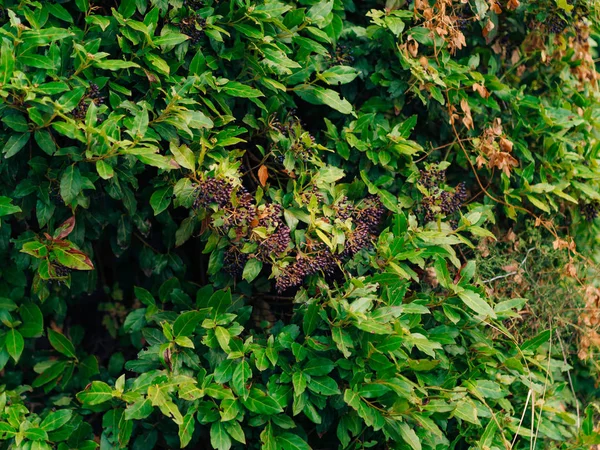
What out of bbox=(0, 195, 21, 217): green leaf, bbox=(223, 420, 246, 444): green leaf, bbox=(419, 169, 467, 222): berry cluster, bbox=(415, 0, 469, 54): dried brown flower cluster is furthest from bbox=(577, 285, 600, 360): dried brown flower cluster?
bbox=(0, 195, 21, 217): green leaf

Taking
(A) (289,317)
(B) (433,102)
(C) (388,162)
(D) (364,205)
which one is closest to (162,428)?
(A) (289,317)

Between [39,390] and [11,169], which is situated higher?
[11,169]

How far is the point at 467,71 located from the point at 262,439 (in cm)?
171

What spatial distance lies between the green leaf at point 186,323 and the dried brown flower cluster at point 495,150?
136 cm

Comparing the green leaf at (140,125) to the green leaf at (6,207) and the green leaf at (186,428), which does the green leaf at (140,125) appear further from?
the green leaf at (186,428)

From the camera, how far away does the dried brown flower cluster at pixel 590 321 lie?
3.24m

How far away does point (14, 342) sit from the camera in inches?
107

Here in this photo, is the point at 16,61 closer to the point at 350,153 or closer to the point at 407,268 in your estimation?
the point at 350,153

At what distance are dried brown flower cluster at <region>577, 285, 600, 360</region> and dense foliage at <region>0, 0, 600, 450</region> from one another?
0.04 feet

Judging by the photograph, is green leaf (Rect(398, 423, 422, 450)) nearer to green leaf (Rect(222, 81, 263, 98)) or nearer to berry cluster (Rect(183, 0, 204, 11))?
green leaf (Rect(222, 81, 263, 98))

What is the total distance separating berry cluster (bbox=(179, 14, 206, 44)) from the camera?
2.59 meters

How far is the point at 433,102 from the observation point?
312 centimetres

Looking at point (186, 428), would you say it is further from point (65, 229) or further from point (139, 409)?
point (65, 229)

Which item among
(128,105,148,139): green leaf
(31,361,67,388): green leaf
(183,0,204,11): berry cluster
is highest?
(183,0,204,11): berry cluster
